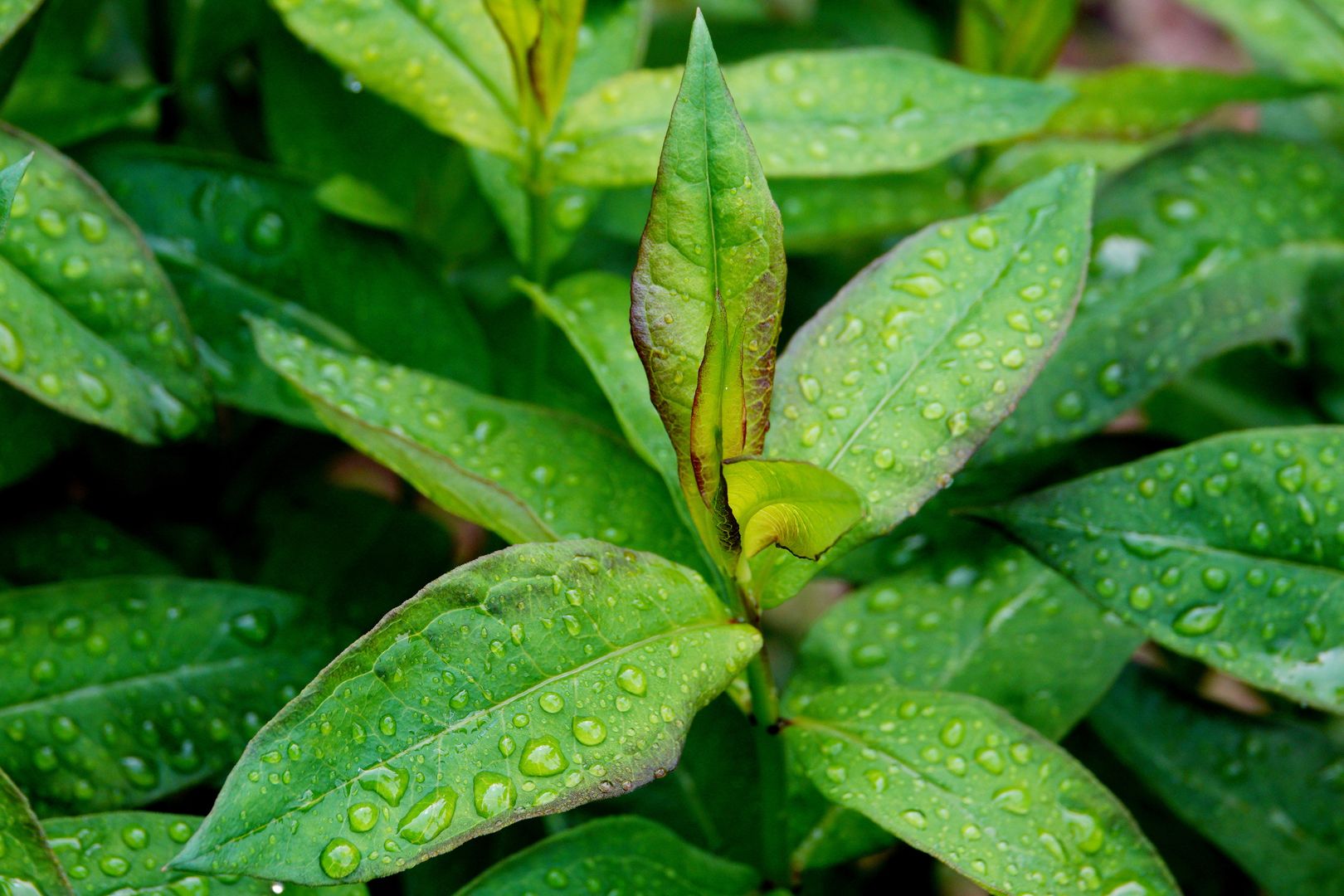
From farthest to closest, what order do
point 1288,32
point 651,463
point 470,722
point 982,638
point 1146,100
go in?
point 1288,32 → point 1146,100 → point 982,638 → point 651,463 → point 470,722

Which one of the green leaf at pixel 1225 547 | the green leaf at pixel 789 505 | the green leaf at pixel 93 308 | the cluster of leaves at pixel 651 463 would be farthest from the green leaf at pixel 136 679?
the green leaf at pixel 1225 547

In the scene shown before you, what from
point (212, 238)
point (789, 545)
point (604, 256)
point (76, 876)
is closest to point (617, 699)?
point (789, 545)

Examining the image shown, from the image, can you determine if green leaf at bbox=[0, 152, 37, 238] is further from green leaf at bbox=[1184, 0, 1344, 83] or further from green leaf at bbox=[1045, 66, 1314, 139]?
green leaf at bbox=[1184, 0, 1344, 83]

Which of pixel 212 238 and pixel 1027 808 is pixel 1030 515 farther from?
pixel 212 238

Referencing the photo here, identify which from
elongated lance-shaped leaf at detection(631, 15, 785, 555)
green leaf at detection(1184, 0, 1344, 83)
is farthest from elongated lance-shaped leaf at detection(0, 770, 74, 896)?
green leaf at detection(1184, 0, 1344, 83)

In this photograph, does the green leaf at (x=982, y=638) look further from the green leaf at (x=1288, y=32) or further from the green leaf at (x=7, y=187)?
the green leaf at (x=1288, y=32)

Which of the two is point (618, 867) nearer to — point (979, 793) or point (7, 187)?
point (979, 793)

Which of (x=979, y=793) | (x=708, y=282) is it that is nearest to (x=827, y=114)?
(x=708, y=282)

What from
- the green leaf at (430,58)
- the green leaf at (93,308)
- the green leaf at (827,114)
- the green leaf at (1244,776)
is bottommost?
the green leaf at (1244,776)
